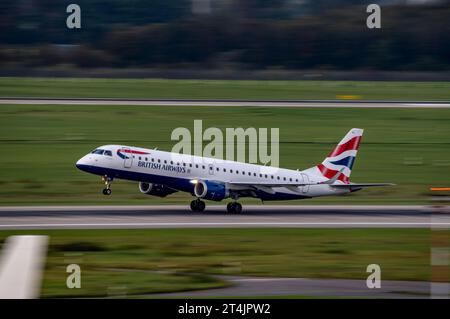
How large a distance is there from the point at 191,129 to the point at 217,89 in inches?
856

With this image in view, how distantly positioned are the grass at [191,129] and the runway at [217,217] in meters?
3.89

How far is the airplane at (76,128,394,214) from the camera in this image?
49.0 m

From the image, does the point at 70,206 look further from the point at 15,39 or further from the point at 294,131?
the point at 15,39

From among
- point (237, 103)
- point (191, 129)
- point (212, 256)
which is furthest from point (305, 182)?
point (237, 103)

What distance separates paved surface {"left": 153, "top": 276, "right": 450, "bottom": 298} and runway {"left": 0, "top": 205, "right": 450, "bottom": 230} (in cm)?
1460

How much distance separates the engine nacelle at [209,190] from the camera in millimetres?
48625

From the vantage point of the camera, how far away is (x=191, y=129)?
256 feet

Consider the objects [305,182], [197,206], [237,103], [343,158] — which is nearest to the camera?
[197,206]

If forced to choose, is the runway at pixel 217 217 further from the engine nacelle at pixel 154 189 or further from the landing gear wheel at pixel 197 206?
the engine nacelle at pixel 154 189

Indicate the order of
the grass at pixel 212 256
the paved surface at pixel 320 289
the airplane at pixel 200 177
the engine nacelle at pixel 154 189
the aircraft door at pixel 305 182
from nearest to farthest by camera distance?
the paved surface at pixel 320 289
the grass at pixel 212 256
the airplane at pixel 200 177
the engine nacelle at pixel 154 189
the aircraft door at pixel 305 182

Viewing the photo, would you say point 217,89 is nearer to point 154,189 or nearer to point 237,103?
point 237,103

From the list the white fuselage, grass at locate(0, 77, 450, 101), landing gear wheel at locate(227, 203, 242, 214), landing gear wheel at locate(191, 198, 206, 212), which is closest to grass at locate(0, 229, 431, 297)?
landing gear wheel at locate(227, 203, 242, 214)

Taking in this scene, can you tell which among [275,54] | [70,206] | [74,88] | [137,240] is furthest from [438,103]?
[137,240]

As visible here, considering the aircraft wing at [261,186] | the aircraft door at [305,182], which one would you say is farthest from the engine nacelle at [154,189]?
the aircraft door at [305,182]
